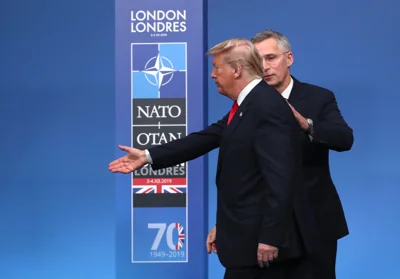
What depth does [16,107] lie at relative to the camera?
4836 mm

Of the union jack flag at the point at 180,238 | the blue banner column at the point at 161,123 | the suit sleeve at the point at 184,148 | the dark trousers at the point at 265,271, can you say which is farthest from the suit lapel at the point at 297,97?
the union jack flag at the point at 180,238

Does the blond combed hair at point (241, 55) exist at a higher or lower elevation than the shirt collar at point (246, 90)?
higher

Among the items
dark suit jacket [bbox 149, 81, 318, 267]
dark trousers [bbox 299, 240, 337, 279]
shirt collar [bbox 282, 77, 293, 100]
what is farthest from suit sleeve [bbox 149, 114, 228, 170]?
dark trousers [bbox 299, 240, 337, 279]

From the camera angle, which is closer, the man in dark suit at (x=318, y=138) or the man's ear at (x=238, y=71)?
the man's ear at (x=238, y=71)

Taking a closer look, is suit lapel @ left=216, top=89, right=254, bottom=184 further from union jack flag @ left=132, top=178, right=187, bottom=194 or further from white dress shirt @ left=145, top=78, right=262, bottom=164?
union jack flag @ left=132, top=178, right=187, bottom=194

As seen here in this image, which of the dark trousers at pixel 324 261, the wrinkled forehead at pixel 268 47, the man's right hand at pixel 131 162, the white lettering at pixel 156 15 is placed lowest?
the dark trousers at pixel 324 261

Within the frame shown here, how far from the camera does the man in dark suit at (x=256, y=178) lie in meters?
2.33

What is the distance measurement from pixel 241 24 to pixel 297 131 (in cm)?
227

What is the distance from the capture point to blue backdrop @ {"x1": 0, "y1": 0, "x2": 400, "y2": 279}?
4.52 metres

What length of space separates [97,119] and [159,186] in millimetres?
1547

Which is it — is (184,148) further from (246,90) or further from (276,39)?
(276,39)

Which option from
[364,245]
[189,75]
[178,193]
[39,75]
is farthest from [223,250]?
[39,75]

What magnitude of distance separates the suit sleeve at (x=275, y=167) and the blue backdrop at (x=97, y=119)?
2253 millimetres

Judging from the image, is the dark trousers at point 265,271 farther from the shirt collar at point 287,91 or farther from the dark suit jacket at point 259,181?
the shirt collar at point 287,91
